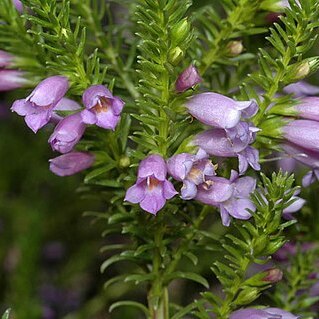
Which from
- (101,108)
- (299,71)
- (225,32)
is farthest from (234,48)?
(101,108)

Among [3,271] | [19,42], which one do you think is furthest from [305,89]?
[3,271]

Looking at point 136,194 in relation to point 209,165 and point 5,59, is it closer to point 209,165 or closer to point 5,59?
point 209,165

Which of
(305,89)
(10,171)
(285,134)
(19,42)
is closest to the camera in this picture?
(285,134)

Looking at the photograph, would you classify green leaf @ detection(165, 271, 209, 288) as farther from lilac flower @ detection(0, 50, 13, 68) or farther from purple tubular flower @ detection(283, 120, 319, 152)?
lilac flower @ detection(0, 50, 13, 68)

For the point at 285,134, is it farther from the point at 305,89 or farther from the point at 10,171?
the point at 10,171

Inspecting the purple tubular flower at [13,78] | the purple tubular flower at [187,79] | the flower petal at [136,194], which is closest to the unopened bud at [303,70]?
the purple tubular flower at [187,79]

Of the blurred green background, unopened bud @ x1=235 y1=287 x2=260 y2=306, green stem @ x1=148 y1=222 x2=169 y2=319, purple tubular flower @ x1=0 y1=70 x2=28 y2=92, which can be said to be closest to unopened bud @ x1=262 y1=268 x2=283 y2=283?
unopened bud @ x1=235 y1=287 x2=260 y2=306
